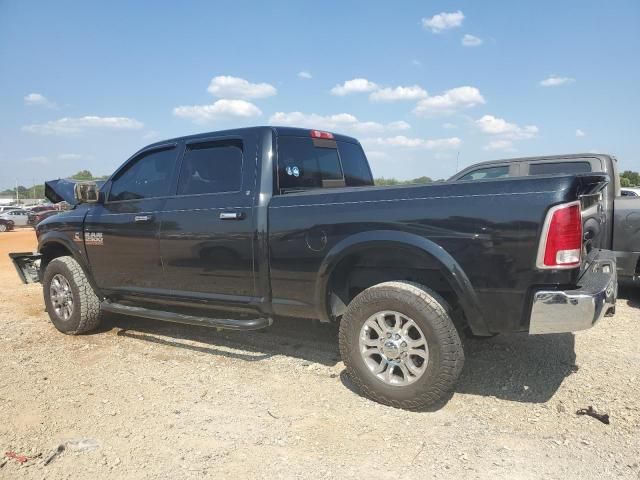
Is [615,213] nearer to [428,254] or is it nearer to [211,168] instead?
[428,254]

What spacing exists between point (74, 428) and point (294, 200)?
212 cm

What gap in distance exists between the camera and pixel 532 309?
9.75 ft

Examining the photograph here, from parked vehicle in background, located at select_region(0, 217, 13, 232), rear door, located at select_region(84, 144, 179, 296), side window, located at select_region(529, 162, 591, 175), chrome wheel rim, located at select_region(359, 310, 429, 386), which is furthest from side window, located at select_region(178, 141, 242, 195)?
parked vehicle in background, located at select_region(0, 217, 13, 232)

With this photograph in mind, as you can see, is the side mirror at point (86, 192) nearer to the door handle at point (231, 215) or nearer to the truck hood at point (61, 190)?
the truck hood at point (61, 190)

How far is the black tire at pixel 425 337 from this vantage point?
3201 millimetres

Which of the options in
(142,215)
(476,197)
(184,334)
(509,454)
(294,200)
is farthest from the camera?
(184,334)

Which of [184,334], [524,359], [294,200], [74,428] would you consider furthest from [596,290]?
[184,334]

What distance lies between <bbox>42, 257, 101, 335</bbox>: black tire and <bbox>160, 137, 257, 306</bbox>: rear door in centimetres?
121

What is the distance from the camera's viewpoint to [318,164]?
15.2ft

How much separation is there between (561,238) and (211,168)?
9.45 ft

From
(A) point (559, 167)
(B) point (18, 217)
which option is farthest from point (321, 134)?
(B) point (18, 217)

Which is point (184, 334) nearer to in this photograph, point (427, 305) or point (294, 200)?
point (294, 200)

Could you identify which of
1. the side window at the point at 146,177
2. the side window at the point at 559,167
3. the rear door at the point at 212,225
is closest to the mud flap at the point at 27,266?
the side window at the point at 146,177

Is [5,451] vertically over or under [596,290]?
under
